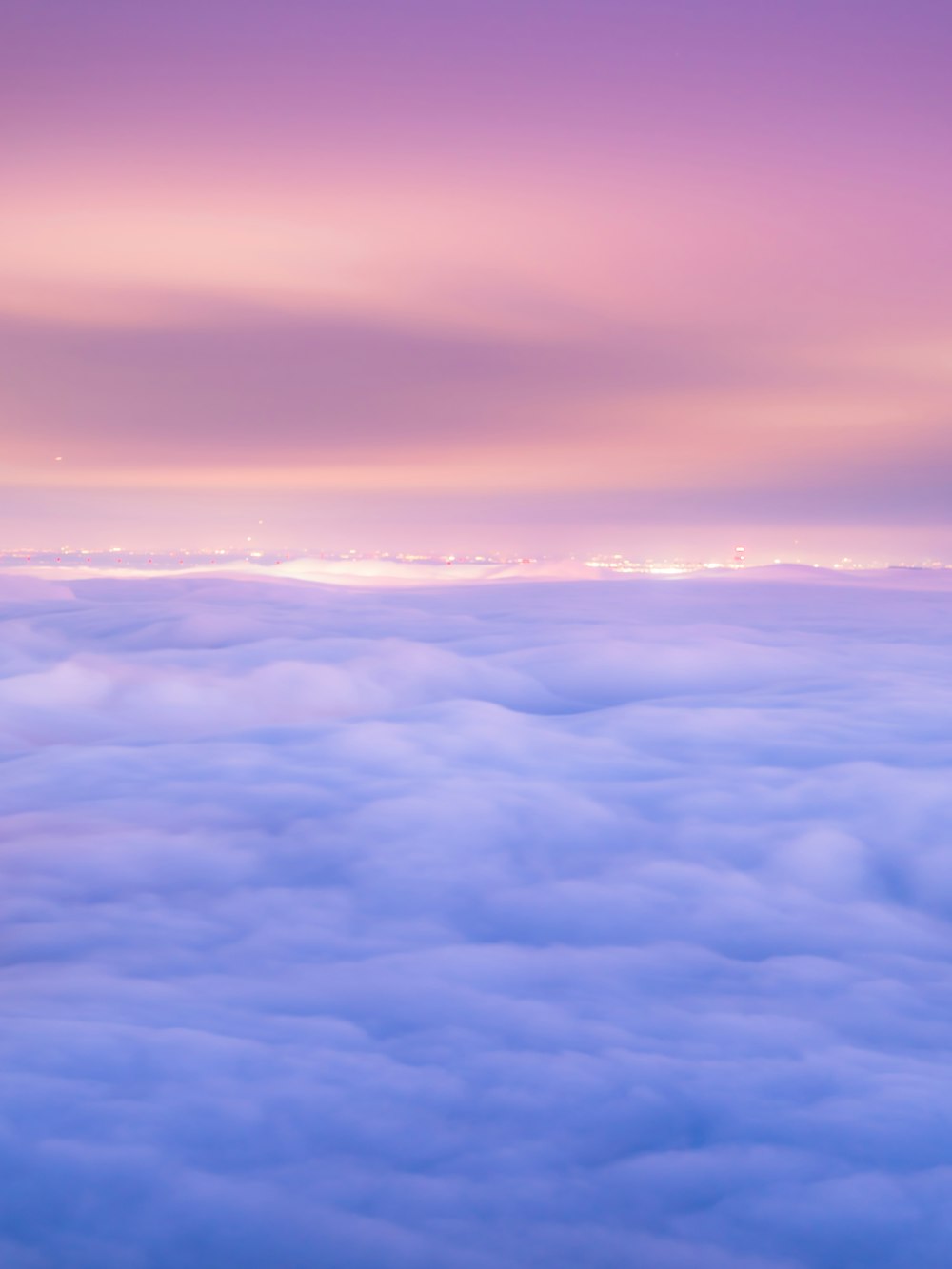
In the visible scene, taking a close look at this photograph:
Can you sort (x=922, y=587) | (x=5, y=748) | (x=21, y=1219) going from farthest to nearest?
(x=922, y=587) < (x=5, y=748) < (x=21, y=1219)

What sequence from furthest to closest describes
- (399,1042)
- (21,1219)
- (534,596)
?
(534,596), (399,1042), (21,1219)

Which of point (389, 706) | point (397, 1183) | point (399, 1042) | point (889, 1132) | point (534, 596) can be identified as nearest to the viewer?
point (397, 1183)

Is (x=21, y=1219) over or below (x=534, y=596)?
below

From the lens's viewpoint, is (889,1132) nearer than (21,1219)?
No

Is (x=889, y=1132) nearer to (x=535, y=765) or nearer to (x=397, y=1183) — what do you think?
(x=397, y=1183)

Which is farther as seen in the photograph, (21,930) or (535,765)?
(535,765)

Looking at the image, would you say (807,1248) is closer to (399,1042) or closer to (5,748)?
(399,1042)

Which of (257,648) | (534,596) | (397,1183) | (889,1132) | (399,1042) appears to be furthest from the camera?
(534,596)

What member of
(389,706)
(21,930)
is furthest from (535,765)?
(21,930)

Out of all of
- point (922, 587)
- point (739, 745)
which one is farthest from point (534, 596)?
point (739, 745)
